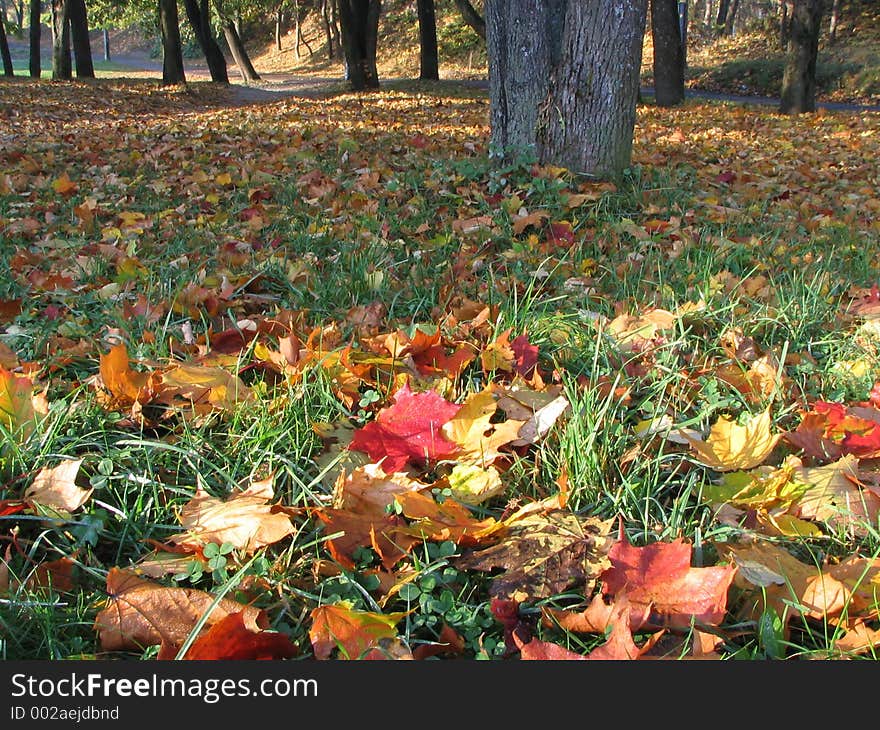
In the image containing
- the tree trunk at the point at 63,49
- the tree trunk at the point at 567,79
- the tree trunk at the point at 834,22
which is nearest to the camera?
the tree trunk at the point at 567,79

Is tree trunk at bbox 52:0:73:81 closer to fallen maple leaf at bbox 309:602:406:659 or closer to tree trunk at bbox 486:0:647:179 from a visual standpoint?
tree trunk at bbox 486:0:647:179

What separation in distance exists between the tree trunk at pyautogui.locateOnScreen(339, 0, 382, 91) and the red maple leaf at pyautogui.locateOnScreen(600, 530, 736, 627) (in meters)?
17.2

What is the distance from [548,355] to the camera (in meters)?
2.37

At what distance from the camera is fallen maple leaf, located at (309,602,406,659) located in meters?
1.30

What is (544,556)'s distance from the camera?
1.50 m

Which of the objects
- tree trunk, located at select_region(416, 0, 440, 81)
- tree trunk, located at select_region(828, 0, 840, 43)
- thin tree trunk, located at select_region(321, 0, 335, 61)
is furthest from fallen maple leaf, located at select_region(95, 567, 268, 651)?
thin tree trunk, located at select_region(321, 0, 335, 61)

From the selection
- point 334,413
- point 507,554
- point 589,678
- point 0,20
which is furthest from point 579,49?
point 0,20

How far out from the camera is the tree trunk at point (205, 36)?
856 inches

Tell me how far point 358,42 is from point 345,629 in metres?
18.1

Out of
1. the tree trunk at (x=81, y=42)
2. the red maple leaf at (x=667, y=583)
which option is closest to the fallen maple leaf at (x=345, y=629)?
the red maple leaf at (x=667, y=583)

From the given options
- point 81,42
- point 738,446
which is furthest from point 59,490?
point 81,42

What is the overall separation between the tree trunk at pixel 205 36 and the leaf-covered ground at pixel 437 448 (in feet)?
68.2

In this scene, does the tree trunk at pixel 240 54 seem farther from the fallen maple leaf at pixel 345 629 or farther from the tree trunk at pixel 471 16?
the fallen maple leaf at pixel 345 629

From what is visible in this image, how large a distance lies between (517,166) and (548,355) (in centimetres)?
308
